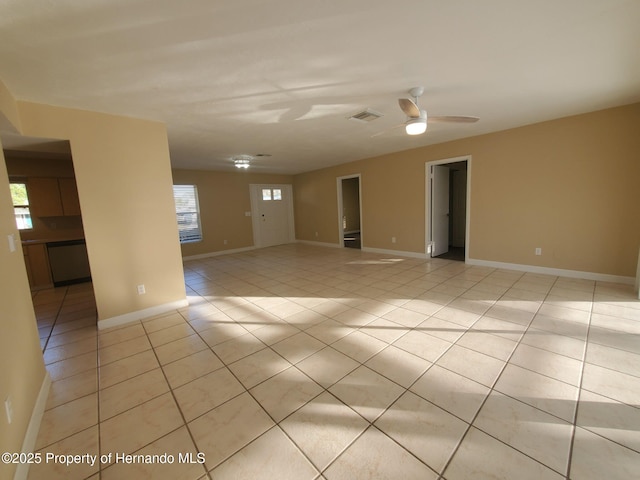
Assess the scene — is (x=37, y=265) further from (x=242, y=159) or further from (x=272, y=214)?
(x=272, y=214)

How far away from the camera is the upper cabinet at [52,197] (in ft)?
14.5

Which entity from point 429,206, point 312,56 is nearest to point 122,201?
point 312,56

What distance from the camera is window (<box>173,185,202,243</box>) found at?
252 inches

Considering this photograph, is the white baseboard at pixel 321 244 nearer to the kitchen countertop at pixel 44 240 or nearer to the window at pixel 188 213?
the window at pixel 188 213

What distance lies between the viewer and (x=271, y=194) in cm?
805

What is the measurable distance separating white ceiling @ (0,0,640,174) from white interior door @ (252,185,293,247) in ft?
14.8

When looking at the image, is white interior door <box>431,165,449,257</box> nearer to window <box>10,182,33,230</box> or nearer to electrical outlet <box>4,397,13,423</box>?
→ electrical outlet <box>4,397,13,423</box>

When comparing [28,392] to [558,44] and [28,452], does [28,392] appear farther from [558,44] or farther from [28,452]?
[558,44]

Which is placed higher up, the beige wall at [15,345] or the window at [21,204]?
the window at [21,204]

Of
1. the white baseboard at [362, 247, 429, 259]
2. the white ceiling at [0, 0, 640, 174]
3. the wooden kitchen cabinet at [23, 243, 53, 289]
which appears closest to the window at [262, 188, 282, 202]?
the white baseboard at [362, 247, 429, 259]

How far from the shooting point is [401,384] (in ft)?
5.85

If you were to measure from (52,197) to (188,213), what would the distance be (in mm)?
2457

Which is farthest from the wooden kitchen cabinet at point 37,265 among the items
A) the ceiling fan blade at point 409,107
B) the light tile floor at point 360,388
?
the ceiling fan blade at point 409,107

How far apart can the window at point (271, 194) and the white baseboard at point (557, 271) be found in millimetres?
5729
